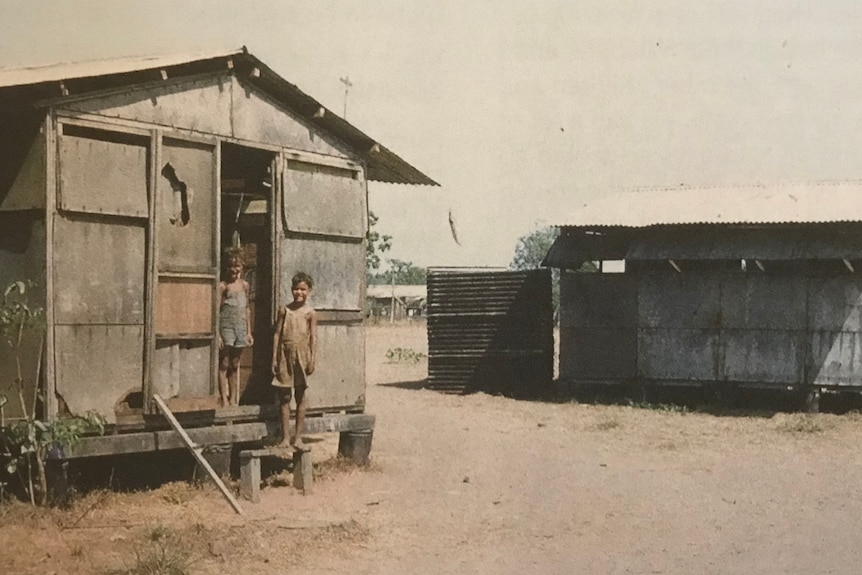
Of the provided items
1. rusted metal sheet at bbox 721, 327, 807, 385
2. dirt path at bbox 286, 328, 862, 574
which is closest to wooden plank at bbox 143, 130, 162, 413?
dirt path at bbox 286, 328, 862, 574

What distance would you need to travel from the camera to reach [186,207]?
9.20 m

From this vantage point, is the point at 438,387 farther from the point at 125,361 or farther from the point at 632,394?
the point at 125,361

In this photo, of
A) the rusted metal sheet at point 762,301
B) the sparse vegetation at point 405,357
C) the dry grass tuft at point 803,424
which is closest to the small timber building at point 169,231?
the dry grass tuft at point 803,424

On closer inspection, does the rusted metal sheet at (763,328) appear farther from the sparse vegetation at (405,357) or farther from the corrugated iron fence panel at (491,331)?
the sparse vegetation at (405,357)

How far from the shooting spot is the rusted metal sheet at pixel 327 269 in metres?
10.2

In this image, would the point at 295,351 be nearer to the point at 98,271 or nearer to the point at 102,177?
the point at 98,271

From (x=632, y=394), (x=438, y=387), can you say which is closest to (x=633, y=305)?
(x=632, y=394)

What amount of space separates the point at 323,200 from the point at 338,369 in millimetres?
1893

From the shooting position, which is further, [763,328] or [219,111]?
[763,328]

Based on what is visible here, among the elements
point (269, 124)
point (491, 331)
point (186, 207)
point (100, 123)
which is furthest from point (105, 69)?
point (491, 331)

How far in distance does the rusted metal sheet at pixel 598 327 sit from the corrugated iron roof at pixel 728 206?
1253mm

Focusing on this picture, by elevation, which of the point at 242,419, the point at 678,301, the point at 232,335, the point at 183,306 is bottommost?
the point at 242,419

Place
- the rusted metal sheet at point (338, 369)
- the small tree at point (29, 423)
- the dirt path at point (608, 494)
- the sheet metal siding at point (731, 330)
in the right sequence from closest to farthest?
1. the dirt path at point (608, 494)
2. the small tree at point (29, 423)
3. the rusted metal sheet at point (338, 369)
4. the sheet metal siding at point (731, 330)

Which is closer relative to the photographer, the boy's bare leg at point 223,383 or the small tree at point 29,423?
the small tree at point 29,423
